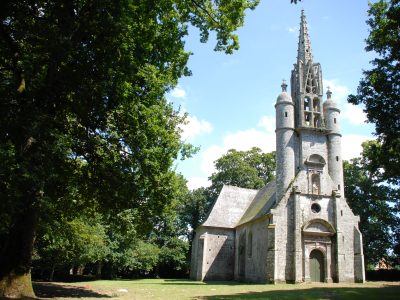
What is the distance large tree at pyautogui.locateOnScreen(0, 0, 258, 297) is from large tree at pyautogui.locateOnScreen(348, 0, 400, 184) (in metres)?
6.77

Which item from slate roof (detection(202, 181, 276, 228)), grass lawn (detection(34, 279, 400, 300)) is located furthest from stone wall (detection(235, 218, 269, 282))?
grass lawn (detection(34, 279, 400, 300))

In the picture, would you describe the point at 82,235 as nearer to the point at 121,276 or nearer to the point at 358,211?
the point at 121,276

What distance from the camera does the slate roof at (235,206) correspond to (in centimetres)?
3719

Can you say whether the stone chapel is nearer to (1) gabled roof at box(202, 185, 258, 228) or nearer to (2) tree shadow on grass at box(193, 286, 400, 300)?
(1) gabled roof at box(202, 185, 258, 228)

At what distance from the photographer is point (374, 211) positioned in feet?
134

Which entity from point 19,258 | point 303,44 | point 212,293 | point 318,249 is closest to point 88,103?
point 19,258

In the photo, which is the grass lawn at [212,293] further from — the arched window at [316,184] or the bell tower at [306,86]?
the bell tower at [306,86]

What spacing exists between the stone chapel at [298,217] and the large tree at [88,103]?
1540 cm

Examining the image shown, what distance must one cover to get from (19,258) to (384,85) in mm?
16164

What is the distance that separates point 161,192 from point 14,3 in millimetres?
9386

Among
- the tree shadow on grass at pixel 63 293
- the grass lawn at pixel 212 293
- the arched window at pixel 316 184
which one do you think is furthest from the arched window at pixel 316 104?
the tree shadow on grass at pixel 63 293

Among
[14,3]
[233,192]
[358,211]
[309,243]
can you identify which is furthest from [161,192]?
[358,211]

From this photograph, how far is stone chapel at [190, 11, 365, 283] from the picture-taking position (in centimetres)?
2908

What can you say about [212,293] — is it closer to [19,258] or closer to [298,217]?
[19,258]
